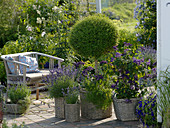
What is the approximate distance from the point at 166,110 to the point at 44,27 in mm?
5133

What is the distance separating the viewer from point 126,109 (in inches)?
154

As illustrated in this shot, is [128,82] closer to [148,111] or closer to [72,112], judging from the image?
[148,111]

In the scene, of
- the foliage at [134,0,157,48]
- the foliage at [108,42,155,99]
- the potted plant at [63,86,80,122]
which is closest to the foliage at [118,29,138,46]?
the foliage at [134,0,157,48]

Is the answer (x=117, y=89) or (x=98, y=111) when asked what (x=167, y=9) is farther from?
(x=98, y=111)

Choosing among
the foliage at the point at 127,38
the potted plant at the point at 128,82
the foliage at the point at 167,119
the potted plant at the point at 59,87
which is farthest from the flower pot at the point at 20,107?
the foliage at the point at 127,38

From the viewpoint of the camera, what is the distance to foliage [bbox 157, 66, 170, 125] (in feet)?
10.3

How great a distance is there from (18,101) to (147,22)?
4.49 m

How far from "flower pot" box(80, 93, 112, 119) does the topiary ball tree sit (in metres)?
0.68

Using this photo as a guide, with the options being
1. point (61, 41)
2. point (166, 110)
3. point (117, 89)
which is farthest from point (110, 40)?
point (61, 41)

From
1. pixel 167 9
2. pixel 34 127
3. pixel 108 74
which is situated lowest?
pixel 34 127

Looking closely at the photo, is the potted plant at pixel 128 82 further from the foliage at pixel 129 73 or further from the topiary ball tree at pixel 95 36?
the topiary ball tree at pixel 95 36

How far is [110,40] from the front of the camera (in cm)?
434

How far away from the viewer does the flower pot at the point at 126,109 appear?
391cm

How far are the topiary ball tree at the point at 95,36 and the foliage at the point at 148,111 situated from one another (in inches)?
43.4
